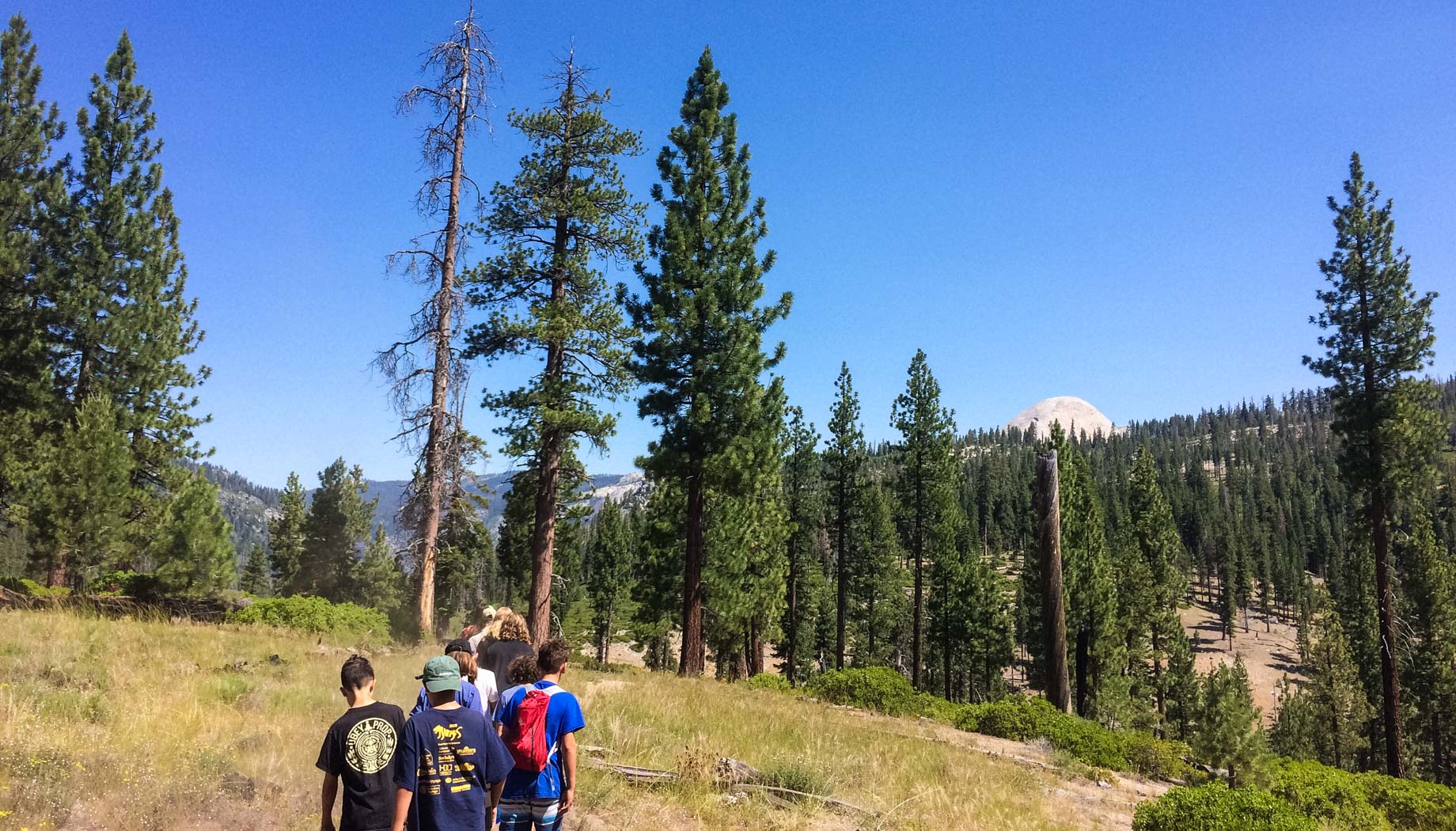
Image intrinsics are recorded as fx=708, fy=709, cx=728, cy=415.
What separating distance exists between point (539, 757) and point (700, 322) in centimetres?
1562

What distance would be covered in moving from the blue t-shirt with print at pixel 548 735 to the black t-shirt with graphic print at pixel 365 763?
810 millimetres

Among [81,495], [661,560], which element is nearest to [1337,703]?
[661,560]

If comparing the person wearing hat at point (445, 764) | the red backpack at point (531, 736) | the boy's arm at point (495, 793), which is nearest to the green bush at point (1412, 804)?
the red backpack at point (531, 736)

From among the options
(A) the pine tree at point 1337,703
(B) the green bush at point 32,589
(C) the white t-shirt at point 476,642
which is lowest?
(A) the pine tree at point 1337,703

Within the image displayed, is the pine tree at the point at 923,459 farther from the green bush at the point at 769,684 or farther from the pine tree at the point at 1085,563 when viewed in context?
the green bush at the point at 769,684

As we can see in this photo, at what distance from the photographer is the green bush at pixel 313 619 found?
19375 mm

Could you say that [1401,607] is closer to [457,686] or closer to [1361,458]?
[1361,458]

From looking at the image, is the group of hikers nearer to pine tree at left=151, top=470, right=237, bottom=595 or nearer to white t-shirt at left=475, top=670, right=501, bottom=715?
white t-shirt at left=475, top=670, right=501, bottom=715

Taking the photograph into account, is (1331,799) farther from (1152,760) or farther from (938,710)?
(938,710)

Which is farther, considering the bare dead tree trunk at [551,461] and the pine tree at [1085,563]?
the pine tree at [1085,563]

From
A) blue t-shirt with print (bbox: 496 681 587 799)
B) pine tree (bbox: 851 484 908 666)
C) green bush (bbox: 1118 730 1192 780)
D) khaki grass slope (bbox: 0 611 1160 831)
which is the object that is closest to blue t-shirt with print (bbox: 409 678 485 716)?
blue t-shirt with print (bbox: 496 681 587 799)

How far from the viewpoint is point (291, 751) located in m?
7.47

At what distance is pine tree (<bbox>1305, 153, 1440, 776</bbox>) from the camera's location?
22.3 metres

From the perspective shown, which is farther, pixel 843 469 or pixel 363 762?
pixel 843 469
